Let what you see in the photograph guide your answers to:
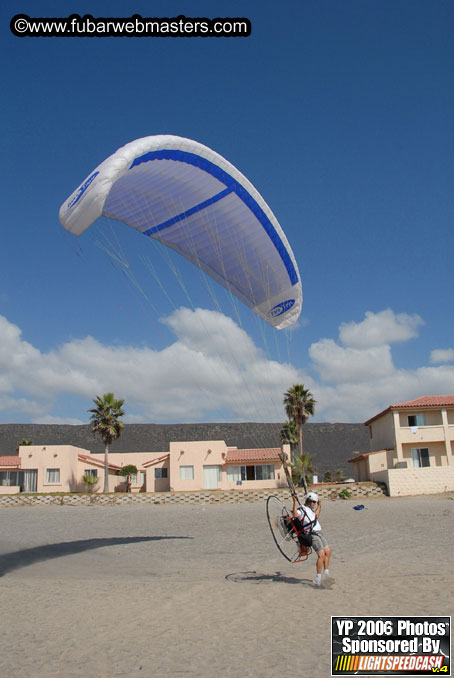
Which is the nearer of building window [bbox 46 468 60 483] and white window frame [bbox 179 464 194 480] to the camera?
white window frame [bbox 179 464 194 480]

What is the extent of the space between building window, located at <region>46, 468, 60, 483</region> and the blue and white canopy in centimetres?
2710

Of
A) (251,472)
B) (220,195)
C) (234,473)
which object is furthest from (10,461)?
(220,195)

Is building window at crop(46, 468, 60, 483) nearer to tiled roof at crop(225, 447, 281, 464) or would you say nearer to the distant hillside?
tiled roof at crop(225, 447, 281, 464)

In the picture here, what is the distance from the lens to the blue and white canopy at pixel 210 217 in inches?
413

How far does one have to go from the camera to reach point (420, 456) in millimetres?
31531

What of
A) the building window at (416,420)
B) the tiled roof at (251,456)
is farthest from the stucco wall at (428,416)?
the tiled roof at (251,456)

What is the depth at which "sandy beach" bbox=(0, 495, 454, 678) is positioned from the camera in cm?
520

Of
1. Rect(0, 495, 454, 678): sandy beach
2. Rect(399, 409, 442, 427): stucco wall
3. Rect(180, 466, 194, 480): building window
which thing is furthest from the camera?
Rect(180, 466, 194, 480): building window

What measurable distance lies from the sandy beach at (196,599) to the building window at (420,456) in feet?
54.1

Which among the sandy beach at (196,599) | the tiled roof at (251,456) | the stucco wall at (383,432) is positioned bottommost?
the sandy beach at (196,599)

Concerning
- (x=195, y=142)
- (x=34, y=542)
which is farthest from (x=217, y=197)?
(x=34, y=542)

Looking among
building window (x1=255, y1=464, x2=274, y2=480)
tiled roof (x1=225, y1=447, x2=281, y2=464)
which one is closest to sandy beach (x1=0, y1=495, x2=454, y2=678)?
tiled roof (x1=225, y1=447, x2=281, y2=464)

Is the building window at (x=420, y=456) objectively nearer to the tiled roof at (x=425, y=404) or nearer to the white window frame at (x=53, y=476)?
the tiled roof at (x=425, y=404)

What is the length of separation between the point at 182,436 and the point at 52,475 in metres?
57.4
